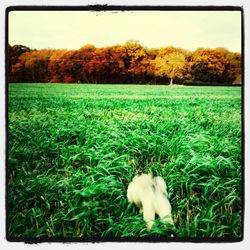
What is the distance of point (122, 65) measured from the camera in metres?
4.41

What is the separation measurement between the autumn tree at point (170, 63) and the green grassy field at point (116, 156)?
12 centimetres

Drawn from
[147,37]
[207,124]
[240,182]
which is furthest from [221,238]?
[147,37]

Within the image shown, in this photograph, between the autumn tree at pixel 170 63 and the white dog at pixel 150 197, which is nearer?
the white dog at pixel 150 197

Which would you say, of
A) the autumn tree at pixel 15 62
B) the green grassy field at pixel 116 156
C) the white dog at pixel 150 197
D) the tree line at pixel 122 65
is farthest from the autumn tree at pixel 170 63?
the autumn tree at pixel 15 62

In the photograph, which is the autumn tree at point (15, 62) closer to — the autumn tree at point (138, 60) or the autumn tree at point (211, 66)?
the autumn tree at point (138, 60)

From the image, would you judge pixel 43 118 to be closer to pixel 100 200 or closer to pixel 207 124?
pixel 100 200

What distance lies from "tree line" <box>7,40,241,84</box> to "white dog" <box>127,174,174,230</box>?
0.74 m

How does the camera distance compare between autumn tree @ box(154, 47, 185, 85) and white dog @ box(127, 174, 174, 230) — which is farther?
autumn tree @ box(154, 47, 185, 85)

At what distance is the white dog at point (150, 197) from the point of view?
13.8ft

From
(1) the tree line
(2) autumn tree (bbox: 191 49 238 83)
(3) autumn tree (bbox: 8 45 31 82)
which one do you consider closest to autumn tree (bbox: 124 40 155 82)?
(1) the tree line

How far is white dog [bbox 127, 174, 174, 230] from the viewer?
13.8 ft

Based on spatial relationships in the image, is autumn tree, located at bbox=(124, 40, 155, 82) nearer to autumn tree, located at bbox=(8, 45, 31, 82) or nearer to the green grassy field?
the green grassy field

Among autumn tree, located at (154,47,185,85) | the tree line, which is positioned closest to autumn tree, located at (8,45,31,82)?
the tree line

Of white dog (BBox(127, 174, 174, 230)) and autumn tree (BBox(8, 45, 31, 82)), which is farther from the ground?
autumn tree (BBox(8, 45, 31, 82))
